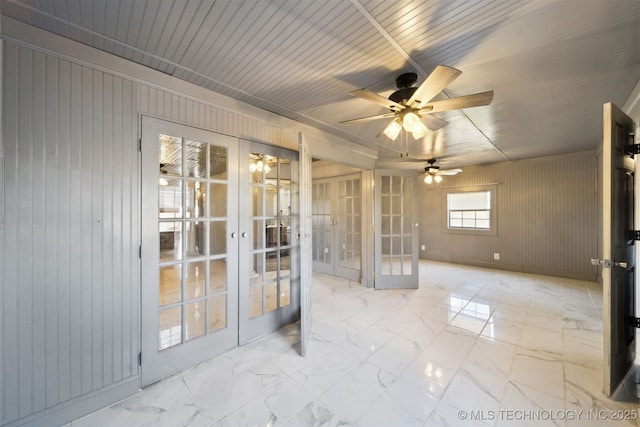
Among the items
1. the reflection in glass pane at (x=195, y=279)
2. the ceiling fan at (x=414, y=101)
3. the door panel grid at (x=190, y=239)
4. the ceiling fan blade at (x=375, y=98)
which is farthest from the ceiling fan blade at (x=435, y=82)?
the reflection in glass pane at (x=195, y=279)

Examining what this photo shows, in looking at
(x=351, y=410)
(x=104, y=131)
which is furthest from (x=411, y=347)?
(x=104, y=131)

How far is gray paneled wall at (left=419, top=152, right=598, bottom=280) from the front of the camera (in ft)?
15.3

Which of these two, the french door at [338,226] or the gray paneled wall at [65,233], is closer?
the gray paneled wall at [65,233]

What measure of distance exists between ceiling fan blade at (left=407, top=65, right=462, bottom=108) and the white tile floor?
2181 millimetres

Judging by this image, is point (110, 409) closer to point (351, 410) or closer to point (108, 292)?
point (108, 292)

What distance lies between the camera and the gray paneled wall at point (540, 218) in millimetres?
4676

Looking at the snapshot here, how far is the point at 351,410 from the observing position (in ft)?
5.48

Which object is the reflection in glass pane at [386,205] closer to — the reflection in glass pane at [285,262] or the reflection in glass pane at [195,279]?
the reflection in glass pane at [285,262]

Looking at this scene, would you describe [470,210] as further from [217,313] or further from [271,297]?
[217,313]

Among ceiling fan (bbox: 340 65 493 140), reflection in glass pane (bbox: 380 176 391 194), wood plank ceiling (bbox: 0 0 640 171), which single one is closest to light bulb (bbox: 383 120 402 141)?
ceiling fan (bbox: 340 65 493 140)

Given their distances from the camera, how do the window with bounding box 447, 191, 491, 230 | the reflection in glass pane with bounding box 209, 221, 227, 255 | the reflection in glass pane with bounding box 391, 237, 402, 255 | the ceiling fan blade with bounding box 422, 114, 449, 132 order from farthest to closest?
the window with bounding box 447, 191, 491, 230 → the reflection in glass pane with bounding box 391, 237, 402, 255 → the ceiling fan blade with bounding box 422, 114, 449, 132 → the reflection in glass pane with bounding box 209, 221, 227, 255

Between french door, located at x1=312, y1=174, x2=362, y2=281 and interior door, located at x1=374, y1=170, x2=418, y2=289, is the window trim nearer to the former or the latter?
interior door, located at x1=374, y1=170, x2=418, y2=289

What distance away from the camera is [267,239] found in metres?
2.85

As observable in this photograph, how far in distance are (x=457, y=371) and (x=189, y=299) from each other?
2.38 meters
